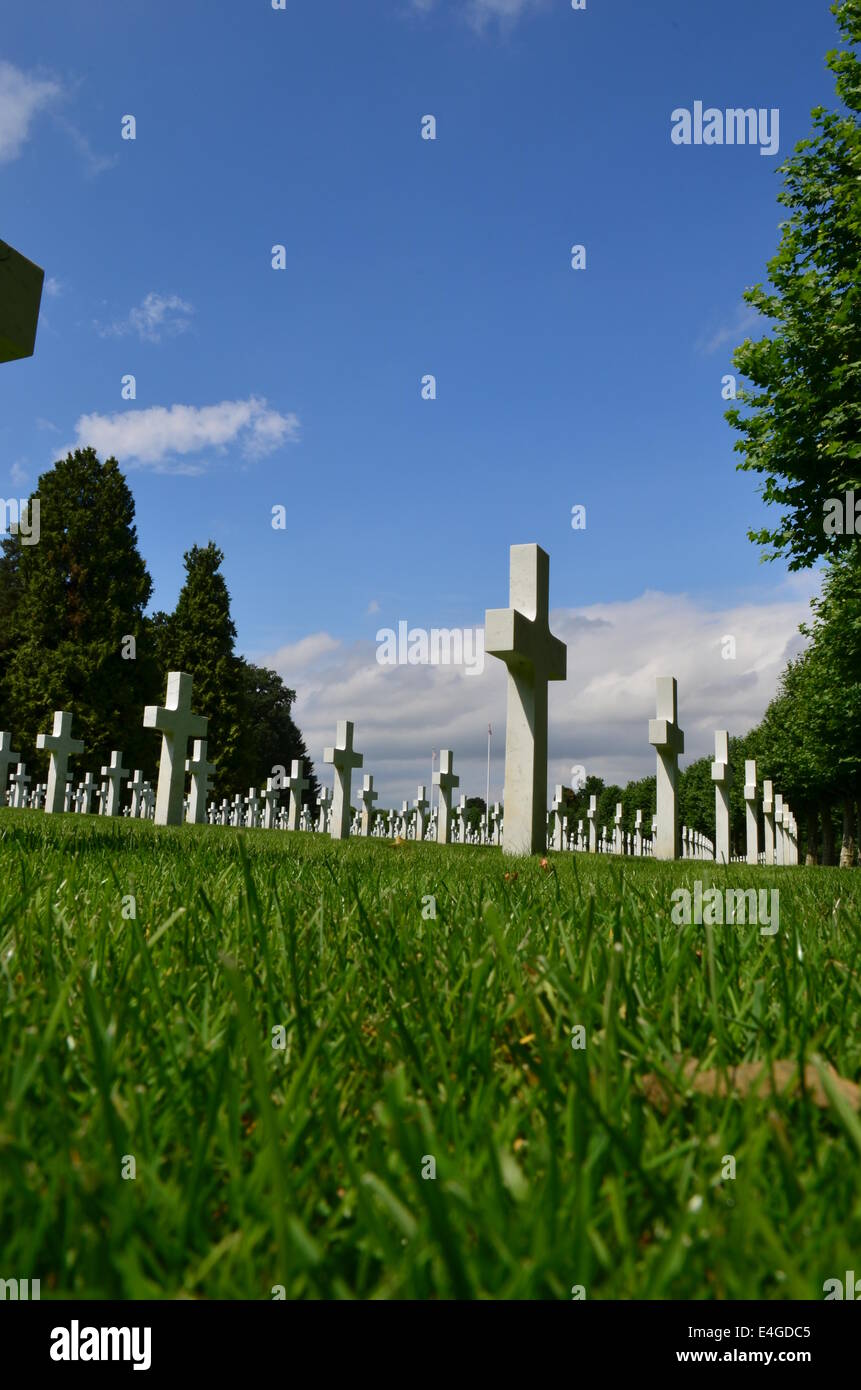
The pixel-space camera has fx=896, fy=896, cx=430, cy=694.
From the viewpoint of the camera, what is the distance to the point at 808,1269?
85 cm

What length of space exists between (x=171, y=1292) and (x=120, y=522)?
4073 cm

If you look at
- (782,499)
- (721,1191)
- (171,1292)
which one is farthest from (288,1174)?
(782,499)

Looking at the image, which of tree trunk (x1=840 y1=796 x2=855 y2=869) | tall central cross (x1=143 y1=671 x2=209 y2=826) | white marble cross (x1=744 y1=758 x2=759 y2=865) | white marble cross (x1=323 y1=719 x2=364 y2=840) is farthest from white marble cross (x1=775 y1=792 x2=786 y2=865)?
tall central cross (x1=143 y1=671 x2=209 y2=826)

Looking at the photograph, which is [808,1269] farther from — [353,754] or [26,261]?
[353,754]

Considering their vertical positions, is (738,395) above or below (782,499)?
above

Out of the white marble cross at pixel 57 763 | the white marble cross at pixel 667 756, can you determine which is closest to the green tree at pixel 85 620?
the white marble cross at pixel 57 763

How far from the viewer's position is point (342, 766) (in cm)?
1812

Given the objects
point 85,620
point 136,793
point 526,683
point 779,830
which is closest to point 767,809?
point 779,830

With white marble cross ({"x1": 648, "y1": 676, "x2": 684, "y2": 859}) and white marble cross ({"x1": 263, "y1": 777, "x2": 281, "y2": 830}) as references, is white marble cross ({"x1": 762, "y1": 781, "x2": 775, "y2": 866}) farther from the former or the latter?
white marble cross ({"x1": 263, "y1": 777, "x2": 281, "y2": 830})

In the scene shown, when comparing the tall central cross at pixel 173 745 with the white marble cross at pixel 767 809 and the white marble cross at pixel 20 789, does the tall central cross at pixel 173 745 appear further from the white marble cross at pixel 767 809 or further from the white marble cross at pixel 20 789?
the white marble cross at pixel 767 809

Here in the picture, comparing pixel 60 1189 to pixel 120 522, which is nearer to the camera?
pixel 60 1189

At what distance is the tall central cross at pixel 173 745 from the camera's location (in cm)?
1534

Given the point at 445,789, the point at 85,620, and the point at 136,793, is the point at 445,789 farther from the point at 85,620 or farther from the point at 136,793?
the point at 85,620

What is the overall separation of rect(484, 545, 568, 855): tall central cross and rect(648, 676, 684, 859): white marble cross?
Result: 19.9 feet
